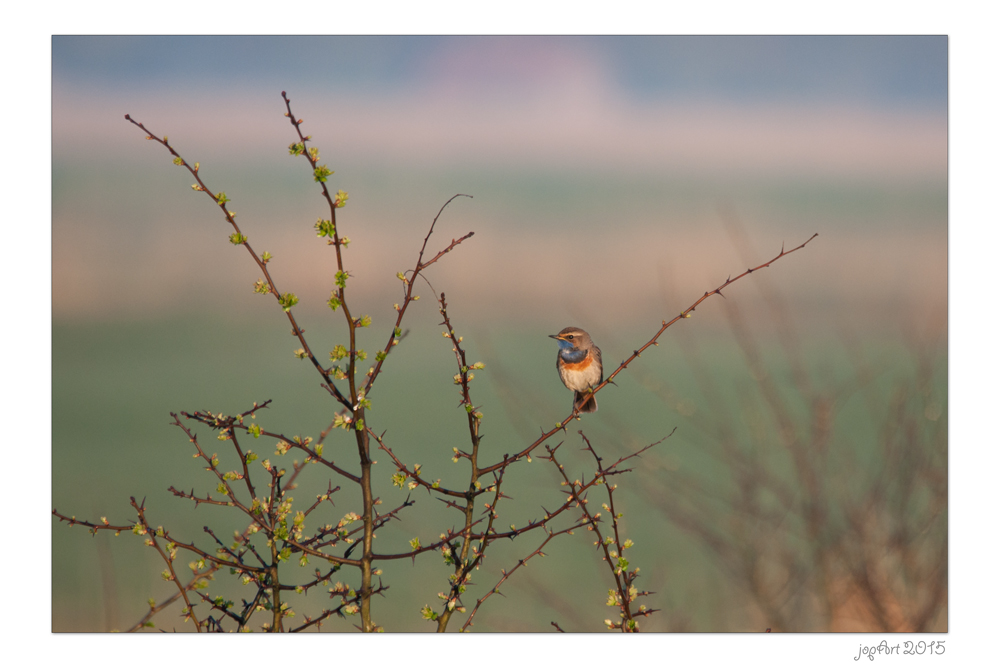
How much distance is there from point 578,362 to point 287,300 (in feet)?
6.64

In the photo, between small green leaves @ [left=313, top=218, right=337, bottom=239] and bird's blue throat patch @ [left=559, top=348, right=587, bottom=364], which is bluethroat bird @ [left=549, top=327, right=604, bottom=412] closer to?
bird's blue throat patch @ [left=559, top=348, right=587, bottom=364]

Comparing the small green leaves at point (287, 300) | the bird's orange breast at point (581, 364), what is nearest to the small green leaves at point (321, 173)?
the small green leaves at point (287, 300)

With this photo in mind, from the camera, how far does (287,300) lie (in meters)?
1.98

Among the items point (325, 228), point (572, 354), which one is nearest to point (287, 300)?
point (325, 228)

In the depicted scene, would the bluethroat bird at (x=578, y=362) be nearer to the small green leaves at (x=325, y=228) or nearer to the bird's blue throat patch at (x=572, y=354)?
the bird's blue throat patch at (x=572, y=354)

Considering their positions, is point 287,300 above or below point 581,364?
below

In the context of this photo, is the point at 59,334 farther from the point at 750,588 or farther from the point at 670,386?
the point at 750,588

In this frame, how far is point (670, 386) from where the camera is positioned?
12.8 ft

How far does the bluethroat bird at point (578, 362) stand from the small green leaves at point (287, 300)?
1.84 m

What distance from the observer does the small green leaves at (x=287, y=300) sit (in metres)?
1.98

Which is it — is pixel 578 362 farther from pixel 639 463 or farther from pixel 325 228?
pixel 325 228

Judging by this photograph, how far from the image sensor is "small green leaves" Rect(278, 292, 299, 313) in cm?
198

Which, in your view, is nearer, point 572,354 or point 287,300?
point 287,300

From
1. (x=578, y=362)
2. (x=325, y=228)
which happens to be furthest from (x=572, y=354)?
(x=325, y=228)
